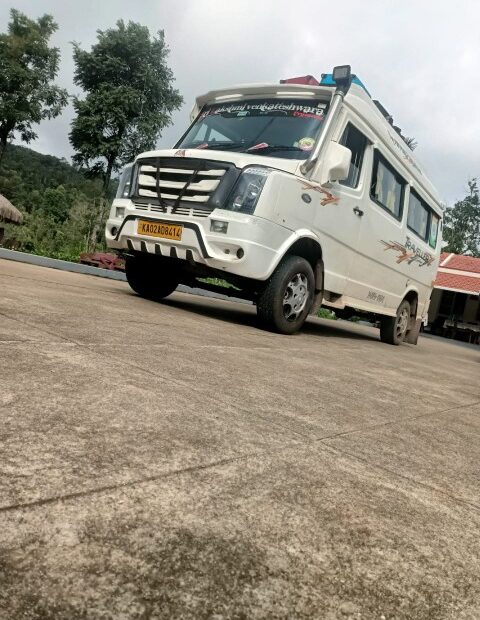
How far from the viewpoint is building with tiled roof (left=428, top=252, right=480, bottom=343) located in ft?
84.2

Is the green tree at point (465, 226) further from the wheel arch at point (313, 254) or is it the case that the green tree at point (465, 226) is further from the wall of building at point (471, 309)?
the wheel arch at point (313, 254)

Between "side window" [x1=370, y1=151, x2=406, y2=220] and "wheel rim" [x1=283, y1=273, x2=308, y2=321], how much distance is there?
5.28ft

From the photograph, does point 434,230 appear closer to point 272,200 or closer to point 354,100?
point 354,100

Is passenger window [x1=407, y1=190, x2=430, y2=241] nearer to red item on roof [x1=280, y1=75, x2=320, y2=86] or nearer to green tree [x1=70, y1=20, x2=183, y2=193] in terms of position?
red item on roof [x1=280, y1=75, x2=320, y2=86]

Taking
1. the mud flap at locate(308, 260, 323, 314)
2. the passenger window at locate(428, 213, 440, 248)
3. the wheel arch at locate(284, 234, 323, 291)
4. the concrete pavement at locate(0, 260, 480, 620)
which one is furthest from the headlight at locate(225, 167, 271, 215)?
the passenger window at locate(428, 213, 440, 248)

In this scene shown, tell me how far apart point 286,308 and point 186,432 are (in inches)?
147

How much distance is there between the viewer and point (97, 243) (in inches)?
589

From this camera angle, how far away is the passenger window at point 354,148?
17.8 feet

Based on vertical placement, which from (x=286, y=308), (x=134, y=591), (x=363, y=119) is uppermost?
(x=363, y=119)

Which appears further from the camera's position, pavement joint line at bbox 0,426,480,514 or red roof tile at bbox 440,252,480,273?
red roof tile at bbox 440,252,480,273

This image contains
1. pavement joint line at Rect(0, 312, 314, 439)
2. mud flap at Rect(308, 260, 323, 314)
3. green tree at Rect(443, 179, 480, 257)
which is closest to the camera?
pavement joint line at Rect(0, 312, 314, 439)

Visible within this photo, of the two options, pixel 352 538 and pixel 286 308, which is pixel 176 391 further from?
pixel 286 308

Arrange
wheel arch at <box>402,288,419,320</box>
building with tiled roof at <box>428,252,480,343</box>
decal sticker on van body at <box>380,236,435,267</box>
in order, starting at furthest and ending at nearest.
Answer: building with tiled roof at <box>428,252,480,343</box> < wheel arch at <box>402,288,419,320</box> < decal sticker on van body at <box>380,236,435,267</box>

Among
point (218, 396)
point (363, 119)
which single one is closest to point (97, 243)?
point (363, 119)
